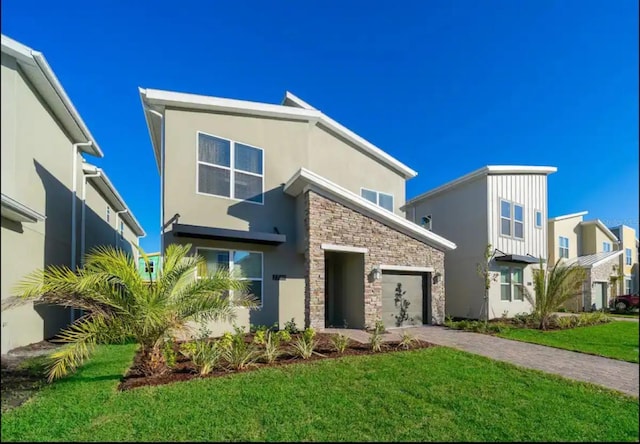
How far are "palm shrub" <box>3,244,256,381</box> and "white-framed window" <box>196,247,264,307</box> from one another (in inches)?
161

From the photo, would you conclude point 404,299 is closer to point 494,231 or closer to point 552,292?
point 552,292

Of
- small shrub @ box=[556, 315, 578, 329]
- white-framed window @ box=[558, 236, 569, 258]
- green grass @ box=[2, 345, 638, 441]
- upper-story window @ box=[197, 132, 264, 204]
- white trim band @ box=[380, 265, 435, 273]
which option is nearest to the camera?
green grass @ box=[2, 345, 638, 441]

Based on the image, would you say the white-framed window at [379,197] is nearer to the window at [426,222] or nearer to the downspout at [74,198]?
the window at [426,222]

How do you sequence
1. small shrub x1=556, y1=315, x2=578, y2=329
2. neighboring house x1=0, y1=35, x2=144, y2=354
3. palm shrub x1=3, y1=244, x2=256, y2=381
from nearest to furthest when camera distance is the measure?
neighboring house x1=0, y1=35, x2=144, y2=354 → palm shrub x1=3, y1=244, x2=256, y2=381 → small shrub x1=556, y1=315, x2=578, y2=329

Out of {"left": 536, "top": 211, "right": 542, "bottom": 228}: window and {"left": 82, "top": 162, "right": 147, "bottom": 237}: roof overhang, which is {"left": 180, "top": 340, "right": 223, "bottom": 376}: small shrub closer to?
{"left": 82, "top": 162, "right": 147, "bottom": 237}: roof overhang

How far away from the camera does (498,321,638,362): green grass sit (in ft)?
28.7

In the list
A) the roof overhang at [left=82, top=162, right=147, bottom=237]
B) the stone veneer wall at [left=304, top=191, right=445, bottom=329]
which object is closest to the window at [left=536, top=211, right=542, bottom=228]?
the stone veneer wall at [left=304, top=191, right=445, bottom=329]

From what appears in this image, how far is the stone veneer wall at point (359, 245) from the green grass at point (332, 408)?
3971 mm

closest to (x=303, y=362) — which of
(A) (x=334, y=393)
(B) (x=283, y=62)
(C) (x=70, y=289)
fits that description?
(A) (x=334, y=393)

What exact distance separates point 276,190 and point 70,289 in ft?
24.4

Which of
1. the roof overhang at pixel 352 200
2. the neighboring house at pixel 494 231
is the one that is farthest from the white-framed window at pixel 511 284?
the roof overhang at pixel 352 200

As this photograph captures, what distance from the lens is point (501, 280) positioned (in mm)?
16406

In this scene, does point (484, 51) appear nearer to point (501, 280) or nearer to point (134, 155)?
point (134, 155)

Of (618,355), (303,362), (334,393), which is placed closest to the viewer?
(334,393)
